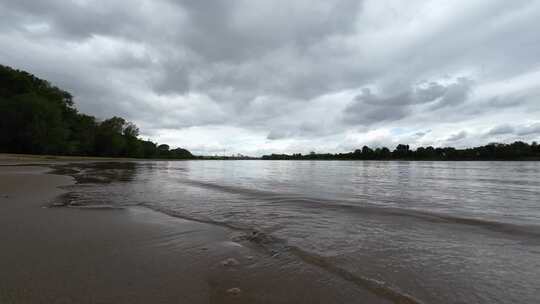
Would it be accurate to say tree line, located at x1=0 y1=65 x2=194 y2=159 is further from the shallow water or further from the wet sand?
the wet sand

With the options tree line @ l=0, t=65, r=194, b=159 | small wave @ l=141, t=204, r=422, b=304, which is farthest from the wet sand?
tree line @ l=0, t=65, r=194, b=159

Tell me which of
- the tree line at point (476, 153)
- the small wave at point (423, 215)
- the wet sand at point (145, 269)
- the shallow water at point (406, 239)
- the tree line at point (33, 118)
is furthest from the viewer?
the tree line at point (476, 153)

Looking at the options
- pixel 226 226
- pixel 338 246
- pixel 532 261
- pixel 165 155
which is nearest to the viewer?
pixel 532 261

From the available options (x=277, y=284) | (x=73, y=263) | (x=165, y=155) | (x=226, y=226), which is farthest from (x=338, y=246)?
(x=165, y=155)

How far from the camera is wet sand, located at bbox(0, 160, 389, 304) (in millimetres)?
2955

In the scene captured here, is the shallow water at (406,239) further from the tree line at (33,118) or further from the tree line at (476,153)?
the tree line at (476,153)

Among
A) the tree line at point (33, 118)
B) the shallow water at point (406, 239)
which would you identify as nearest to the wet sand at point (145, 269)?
the shallow water at point (406, 239)

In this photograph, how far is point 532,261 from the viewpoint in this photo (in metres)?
4.48

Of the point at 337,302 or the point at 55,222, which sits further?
the point at 55,222

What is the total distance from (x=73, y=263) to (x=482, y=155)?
14046 cm

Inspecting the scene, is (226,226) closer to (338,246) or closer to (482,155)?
(338,246)

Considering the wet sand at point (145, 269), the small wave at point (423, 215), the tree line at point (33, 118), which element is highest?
the tree line at point (33, 118)

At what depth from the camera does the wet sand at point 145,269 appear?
296cm

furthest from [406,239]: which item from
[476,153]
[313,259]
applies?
[476,153]
